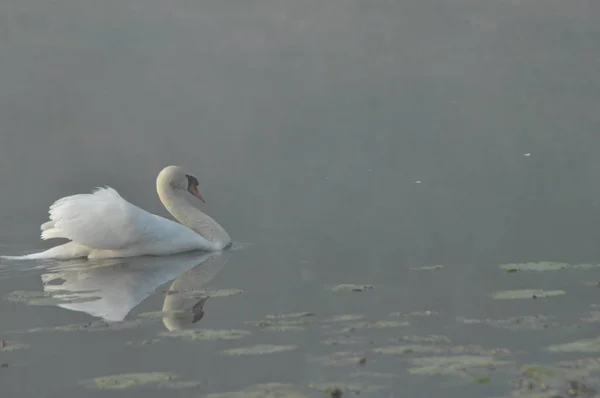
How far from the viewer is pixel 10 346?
362 inches

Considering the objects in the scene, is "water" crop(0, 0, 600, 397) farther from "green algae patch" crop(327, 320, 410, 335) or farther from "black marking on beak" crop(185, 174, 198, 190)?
"black marking on beak" crop(185, 174, 198, 190)

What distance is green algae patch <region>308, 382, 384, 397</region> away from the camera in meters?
7.27

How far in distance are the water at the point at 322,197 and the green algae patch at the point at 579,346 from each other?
0.03m

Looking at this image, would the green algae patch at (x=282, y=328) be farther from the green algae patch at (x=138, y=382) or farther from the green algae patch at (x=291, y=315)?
the green algae patch at (x=138, y=382)

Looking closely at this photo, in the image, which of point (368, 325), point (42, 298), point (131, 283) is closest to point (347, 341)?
point (368, 325)

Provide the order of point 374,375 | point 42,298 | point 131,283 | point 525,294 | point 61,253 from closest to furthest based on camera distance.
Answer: point 374,375, point 525,294, point 42,298, point 131,283, point 61,253

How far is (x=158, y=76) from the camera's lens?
3706cm

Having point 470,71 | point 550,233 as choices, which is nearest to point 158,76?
point 470,71

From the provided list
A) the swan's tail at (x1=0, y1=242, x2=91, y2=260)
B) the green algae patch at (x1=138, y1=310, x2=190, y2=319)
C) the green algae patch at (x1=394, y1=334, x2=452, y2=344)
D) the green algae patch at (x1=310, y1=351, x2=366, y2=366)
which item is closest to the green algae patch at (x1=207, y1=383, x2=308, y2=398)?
the green algae patch at (x1=310, y1=351, x2=366, y2=366)

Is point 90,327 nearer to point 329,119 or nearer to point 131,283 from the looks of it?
point 131,283

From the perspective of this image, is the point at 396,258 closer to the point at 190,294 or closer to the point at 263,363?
the point at 190,294

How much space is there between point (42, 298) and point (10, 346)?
189 cm

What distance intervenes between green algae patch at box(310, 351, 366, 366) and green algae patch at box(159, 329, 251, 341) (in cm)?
97

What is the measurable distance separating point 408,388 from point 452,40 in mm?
37365
